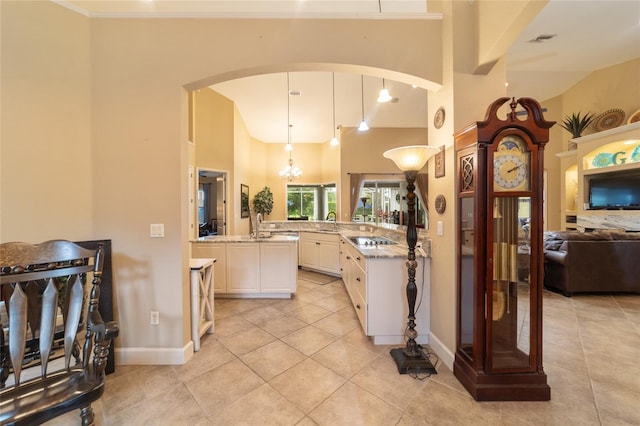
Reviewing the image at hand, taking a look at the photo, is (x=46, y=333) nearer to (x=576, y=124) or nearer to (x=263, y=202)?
(x=263, y=202)

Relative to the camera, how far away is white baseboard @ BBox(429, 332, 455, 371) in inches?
81.2

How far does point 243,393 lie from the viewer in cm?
178

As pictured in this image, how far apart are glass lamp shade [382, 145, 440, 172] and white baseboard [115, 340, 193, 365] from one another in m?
2.52

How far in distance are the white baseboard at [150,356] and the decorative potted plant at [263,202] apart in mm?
5056

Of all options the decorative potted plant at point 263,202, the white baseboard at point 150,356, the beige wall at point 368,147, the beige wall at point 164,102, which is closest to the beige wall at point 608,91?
the beige wall at point 368,147

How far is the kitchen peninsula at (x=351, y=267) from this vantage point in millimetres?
2443

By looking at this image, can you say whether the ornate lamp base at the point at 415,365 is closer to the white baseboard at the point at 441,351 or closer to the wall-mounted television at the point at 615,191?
the white baseboard at the point at 441,351

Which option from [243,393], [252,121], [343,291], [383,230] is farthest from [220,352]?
[252,121]

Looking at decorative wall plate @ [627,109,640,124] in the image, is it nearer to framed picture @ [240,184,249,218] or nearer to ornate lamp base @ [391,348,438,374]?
ornate lamp base @ [391,348,438,374]

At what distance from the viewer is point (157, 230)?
214cm

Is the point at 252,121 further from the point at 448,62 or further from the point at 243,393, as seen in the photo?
the point at 243,393

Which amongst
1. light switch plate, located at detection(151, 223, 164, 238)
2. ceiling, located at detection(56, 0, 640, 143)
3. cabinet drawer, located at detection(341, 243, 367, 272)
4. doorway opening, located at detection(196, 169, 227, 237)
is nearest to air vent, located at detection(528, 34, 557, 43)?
ceiling, located at detection(56, 0, 640, 143)

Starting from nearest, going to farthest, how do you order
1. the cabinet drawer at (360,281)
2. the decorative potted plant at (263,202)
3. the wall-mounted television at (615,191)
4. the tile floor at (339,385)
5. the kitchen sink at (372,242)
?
1. the tile floor at (339,385)
2. the cabinet drawer at (360,281)
3. the kitchen sink at (372,242)
4. the wall-mounted television at (615,191)
5. the decorative potted plant at (263,202)

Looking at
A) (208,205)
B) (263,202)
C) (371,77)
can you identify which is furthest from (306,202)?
(371,77)
